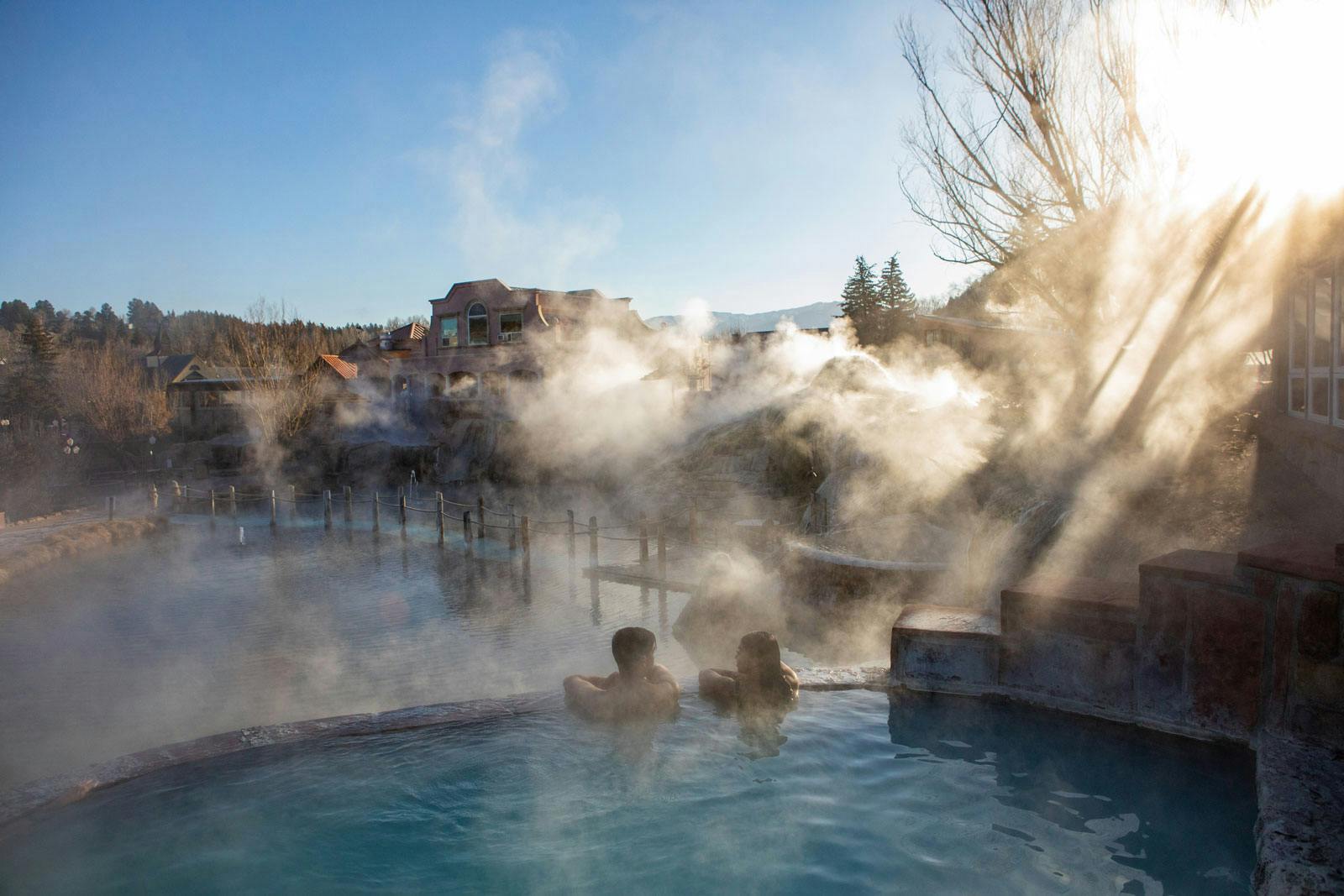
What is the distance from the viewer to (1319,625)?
10.5ft

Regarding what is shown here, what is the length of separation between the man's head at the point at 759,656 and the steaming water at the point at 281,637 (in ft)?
10.2

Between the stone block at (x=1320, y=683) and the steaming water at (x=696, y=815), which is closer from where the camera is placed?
the stone block at (x=1320, y=683)

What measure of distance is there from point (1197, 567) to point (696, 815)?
2682 mm

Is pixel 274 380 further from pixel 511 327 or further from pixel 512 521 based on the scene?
pixel 512 521

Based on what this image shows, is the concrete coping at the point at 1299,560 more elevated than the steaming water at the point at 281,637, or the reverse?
the concrete coping at the point at 1299,560

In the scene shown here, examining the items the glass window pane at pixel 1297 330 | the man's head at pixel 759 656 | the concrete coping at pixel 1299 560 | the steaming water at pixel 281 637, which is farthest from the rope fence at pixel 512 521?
the concrete coping at pixel 1299 560

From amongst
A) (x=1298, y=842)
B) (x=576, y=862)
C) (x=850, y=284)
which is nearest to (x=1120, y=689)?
(x=1298, y=842)

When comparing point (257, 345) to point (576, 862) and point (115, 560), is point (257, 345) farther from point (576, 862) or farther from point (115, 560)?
point (576, 862)

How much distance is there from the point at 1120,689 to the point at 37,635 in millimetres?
12925

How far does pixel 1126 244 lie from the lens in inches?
411

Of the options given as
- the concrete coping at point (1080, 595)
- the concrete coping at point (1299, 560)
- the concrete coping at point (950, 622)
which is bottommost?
the concrete coping at point (950, 622)

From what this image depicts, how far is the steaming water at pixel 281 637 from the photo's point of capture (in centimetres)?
748

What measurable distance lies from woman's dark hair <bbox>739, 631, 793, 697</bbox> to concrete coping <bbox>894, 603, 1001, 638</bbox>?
773 millimetres

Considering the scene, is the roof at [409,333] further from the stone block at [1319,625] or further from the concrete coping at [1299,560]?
the stone block at [1319,625]
